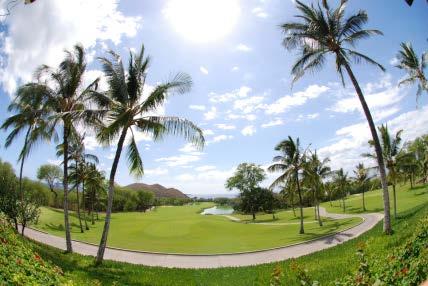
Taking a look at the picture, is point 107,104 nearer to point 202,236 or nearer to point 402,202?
point 202,236

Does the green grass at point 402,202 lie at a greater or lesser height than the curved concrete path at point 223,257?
greater

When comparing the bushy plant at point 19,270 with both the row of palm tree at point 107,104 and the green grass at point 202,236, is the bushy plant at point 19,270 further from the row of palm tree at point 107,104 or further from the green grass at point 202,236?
the green grass at point 202,236

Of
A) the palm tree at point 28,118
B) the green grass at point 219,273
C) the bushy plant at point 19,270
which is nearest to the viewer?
the bushy plant at point 19,270

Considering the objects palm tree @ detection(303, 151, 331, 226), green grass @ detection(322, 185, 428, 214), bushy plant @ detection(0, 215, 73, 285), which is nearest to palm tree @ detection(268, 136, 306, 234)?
palm tree @ detection(303, 151, 331, 226)

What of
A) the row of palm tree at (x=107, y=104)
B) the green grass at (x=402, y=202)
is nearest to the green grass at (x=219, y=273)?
the row of palm tree at (x=107, y=104)

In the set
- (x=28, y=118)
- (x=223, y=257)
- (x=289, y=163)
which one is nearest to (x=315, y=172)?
(x=289, y=163)

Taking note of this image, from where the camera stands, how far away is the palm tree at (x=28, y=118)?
19.7 m

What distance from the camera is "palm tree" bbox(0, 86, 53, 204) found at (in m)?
19.7

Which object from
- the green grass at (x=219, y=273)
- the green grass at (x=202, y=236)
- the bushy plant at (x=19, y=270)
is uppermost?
the bushy plant at (x=19, y=270)

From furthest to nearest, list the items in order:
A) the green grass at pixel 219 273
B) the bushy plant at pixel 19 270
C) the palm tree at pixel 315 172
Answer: the palm tree at pixel 315 172 → the green grass at pixel 219 273 → the bushy plant at pixel 19 270

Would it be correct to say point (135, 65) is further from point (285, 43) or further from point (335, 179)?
point (335, 179)

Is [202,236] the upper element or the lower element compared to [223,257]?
lower

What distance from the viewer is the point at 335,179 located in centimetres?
5984

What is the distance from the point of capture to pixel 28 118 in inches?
987
